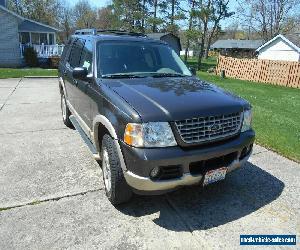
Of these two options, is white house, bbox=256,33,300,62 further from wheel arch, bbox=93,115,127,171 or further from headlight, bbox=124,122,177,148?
headlight, bbox=124,122,177,148

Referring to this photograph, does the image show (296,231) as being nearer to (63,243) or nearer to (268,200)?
(268,200)

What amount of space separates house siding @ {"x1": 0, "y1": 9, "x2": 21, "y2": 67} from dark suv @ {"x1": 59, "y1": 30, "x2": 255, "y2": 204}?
796 inches

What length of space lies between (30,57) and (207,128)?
22.2m

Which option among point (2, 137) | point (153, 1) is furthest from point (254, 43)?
point (2, 137)

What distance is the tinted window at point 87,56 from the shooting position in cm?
446

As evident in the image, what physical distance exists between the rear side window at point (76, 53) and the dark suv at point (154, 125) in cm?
78

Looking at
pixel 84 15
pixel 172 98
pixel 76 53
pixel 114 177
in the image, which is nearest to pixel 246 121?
pixel 172 98

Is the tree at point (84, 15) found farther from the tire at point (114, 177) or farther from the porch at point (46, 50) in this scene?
the tire at point (114, 177)

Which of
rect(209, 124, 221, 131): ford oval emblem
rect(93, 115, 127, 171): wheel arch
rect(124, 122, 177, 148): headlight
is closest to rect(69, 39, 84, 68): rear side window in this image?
rect(93, 115, 127, 171): wheel arch

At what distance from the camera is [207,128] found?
3.29 metres

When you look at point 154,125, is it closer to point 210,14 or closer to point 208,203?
point 208,203

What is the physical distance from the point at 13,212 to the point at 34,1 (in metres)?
54.6

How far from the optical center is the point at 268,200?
3.96 m

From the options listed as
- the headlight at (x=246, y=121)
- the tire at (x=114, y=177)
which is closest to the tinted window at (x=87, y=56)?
the tire at (x=114, y=177)
